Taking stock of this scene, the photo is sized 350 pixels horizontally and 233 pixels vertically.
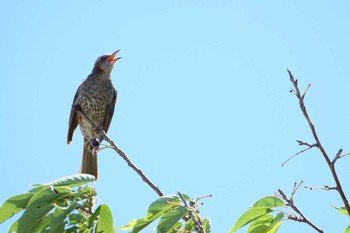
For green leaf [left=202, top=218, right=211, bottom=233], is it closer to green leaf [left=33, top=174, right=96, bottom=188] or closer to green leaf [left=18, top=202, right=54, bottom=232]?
green leaf [left=33, top=174, right=96, bottom=188]

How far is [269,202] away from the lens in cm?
227

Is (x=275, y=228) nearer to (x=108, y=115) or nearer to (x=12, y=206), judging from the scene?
(x=12, y=206)

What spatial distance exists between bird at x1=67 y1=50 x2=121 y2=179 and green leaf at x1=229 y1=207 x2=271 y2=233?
18.2 ft

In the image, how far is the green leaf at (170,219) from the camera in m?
2.18

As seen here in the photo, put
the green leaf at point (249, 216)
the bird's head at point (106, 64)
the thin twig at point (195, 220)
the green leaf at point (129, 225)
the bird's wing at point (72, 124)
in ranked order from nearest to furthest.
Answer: the thin twig at point (195, 220), the green leaf at point (249, 216), the green leaf at point (129, 225), the bird's wing at point (72, 124), the bird's head at point (106, 64)

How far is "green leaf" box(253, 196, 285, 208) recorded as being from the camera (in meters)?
2.24

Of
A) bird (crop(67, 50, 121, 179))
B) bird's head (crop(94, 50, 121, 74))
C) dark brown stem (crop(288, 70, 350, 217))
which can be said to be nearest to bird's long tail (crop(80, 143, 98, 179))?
bird (crop(67, 50, 121, 179))

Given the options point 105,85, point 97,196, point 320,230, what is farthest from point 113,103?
point 320,230

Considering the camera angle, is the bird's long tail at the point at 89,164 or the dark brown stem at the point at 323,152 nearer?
the dark brown stem at the point at 323,152

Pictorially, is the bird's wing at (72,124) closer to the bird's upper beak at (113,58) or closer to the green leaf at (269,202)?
the bird's upper beak at (113,58)

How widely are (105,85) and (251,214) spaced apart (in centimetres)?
676

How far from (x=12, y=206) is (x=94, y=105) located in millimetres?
6182

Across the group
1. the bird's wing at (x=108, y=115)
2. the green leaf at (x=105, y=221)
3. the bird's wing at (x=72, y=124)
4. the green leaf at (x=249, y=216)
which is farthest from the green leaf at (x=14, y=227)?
the bird's wing at (x=108, y=115)

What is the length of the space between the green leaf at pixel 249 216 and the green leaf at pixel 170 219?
207mm
